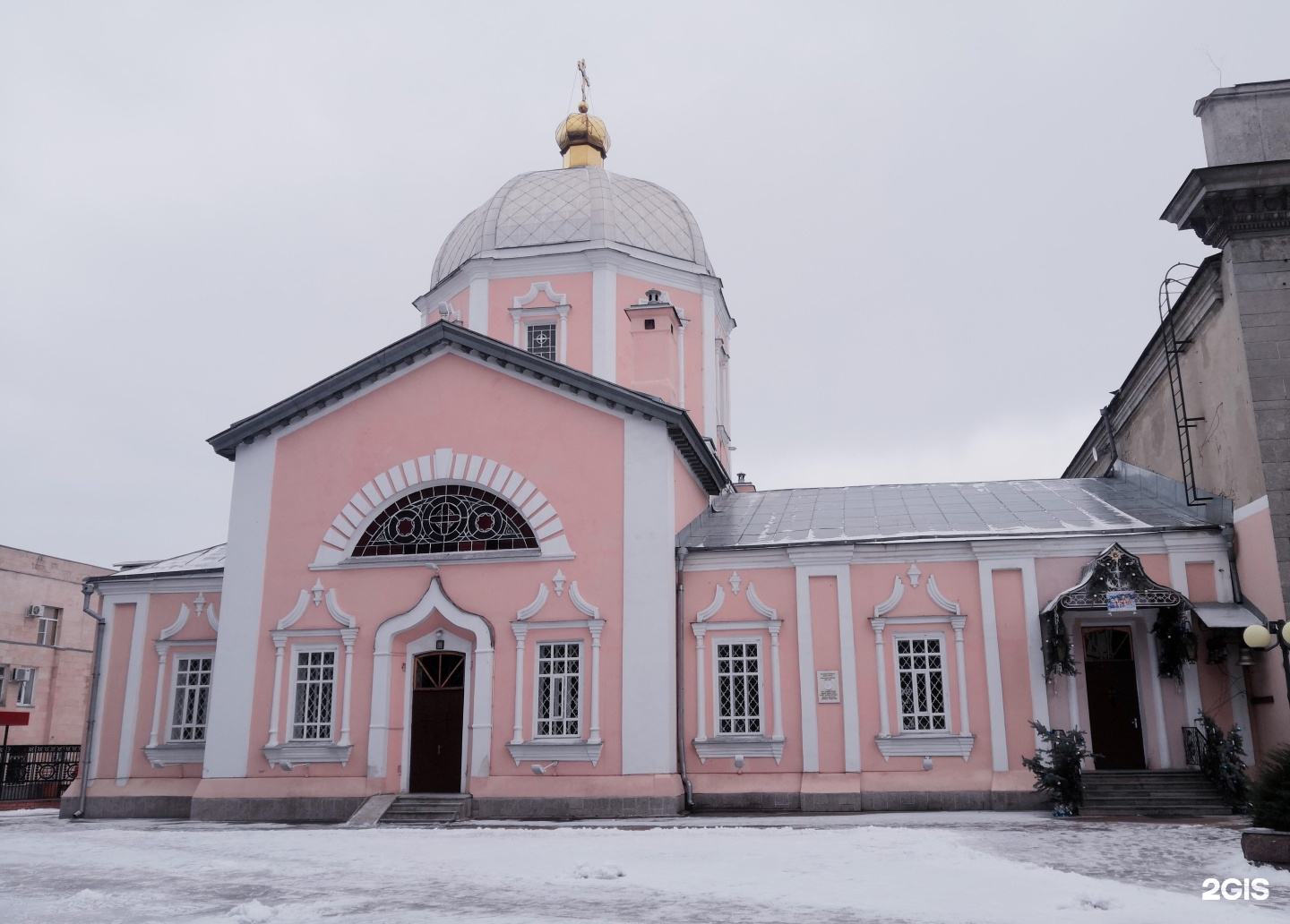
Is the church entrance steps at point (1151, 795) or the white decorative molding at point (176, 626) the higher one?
the white decorative molding at point (176, 626)

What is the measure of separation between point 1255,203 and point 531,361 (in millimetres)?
10613

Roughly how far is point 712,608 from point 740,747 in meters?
2.15

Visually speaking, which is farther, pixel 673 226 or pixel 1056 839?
pixel 673 226

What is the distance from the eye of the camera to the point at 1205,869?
980 centimetres

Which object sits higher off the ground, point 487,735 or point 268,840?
point 487,735

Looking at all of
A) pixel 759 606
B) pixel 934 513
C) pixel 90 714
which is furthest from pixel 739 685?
pixel 90 714

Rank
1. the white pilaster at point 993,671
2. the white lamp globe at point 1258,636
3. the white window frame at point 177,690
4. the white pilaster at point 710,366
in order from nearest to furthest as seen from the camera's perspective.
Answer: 1. the white lamp globe at point 1258,636
2. the white pilaster at point 993,671
3. the white window frame at point 177,690
4. the white pilaster at point 710,366

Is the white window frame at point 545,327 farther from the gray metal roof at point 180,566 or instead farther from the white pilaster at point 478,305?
the gray metal roof at point 180,566

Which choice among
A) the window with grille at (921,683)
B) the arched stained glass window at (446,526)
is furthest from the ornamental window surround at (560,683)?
the window with grille at (921,683)

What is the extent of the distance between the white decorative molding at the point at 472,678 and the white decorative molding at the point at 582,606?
138cm

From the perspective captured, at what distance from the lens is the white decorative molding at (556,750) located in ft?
54.5

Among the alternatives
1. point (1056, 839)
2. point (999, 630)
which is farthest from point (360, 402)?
point (1056, 839)

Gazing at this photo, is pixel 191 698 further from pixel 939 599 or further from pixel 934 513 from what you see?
pixel 934 513

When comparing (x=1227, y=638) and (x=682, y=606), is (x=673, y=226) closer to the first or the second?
(x=682, y=606)
